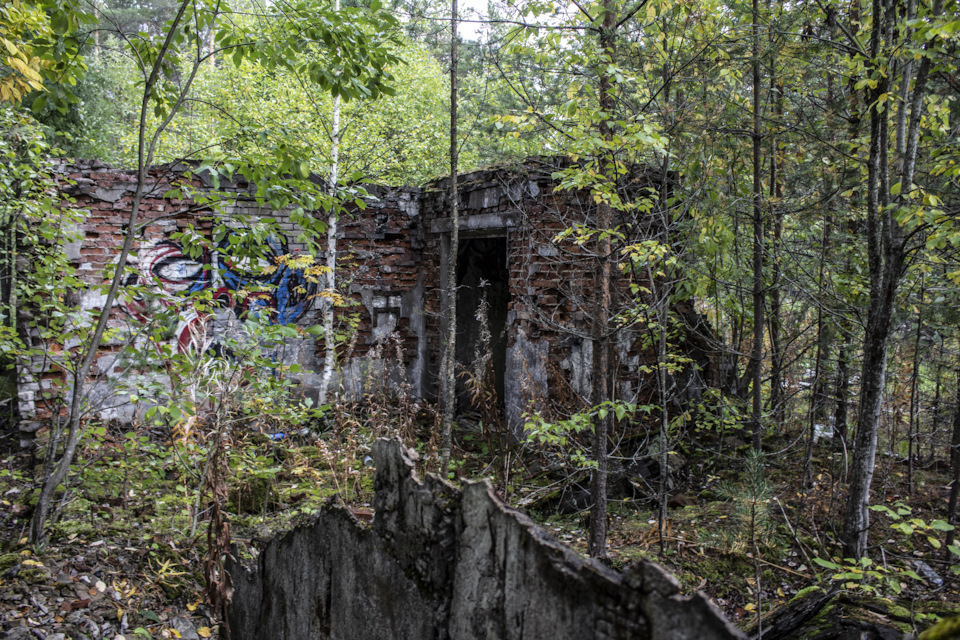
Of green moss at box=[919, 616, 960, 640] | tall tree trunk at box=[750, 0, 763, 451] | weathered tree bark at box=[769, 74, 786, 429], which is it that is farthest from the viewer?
weathered tree bark at box=[769, 74, 786, 429]

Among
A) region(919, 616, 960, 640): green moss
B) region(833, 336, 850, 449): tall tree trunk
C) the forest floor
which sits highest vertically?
region(919, 616, 960, 640): green moss

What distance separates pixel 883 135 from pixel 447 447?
425 centimetres

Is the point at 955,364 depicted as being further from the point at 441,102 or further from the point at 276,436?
the point at 441,102

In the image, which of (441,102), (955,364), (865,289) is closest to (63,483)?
(865,289)

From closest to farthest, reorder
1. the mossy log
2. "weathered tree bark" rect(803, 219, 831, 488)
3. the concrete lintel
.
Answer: the mossy log, "weathered tree bark" rect(803, 219, 831, 488), the concrete lintel

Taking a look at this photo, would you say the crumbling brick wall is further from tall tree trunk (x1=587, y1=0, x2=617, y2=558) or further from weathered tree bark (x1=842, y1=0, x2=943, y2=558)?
weathered tree bark (x1=842, y1=0, x2=943, y2=558)

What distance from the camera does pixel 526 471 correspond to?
5.96m

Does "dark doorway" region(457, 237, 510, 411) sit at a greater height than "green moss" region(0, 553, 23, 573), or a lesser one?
greater

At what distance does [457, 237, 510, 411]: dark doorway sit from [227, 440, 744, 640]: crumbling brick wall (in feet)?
22.6

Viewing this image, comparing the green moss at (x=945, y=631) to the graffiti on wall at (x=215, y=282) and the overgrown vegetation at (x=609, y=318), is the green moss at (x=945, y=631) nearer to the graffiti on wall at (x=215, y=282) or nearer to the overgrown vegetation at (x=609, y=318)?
the overgrown vegetation at (x=609, y=318)

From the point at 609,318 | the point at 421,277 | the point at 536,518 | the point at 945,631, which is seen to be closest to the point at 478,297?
the point at 421,277

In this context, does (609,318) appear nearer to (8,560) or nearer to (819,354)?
(819,354)

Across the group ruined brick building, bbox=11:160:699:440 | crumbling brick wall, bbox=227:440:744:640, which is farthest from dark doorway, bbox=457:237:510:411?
crumbling brick wall, bbox=227:440:744:640

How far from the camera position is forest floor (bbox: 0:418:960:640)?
11.3 ft
